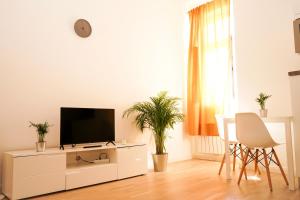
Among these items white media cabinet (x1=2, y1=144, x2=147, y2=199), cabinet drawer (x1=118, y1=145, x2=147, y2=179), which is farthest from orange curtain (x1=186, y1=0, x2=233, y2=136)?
white media cabinet (x1=2, y1=144, x2=147, y2=199)

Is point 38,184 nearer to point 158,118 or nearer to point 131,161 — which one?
point 131,161

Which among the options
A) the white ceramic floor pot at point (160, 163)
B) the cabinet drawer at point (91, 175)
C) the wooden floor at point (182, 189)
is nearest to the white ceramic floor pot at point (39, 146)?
the cabinet drawer at point (91, 175)

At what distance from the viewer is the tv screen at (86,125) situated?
3.25 meters

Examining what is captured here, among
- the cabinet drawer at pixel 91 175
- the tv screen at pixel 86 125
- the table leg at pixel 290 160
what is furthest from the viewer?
the tv screen at pixel 86 125

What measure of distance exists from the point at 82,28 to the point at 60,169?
2022 millimetres

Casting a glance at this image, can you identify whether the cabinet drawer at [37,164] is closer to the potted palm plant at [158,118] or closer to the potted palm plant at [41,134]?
the potted palm plant at [41,134]

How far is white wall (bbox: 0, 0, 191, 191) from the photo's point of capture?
3.12 m

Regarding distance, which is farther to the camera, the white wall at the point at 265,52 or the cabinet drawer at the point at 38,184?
the white wall at the point at 265,52

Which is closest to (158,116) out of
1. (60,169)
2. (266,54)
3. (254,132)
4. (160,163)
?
(160,163)

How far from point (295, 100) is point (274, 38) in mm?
1453

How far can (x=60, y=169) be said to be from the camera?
9.67 ft

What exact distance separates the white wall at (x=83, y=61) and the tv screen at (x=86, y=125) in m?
0.25

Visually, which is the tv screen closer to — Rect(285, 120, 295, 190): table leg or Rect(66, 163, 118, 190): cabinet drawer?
Rect(66, 163, 118, 190): cabinet drawer

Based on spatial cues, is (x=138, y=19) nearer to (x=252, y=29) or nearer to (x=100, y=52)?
(x=100, y=52)
